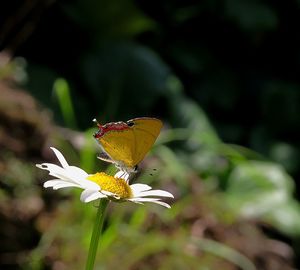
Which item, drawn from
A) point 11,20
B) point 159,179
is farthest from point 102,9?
point 159,179

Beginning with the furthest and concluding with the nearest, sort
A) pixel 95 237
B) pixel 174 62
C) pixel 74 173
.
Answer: pixel 174 62
pixel 74 173
pixel 95 237

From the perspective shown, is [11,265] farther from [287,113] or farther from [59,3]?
[287,113]

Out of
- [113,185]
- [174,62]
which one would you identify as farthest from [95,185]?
[174,62]

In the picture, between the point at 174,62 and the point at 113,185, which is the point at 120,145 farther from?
the point at 174,62

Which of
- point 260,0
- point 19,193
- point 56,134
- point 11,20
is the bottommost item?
point 19,193

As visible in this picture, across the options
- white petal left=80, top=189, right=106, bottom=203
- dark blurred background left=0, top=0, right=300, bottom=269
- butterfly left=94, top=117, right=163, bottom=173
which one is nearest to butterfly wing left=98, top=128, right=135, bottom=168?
butterfly left=94, top=117, right=163, bottom=173

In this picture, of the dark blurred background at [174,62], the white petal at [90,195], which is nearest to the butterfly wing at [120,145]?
the white petal at [90,195]

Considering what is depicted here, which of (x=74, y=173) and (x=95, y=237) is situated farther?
(x=74, y=173)
